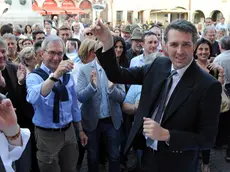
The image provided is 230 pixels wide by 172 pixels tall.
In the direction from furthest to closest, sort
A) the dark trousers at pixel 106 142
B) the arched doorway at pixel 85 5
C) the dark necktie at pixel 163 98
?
the arched doorway at pixel 85 5 → the dark trousers at pixel 106 142 → the dark necktie at pixel 163 98

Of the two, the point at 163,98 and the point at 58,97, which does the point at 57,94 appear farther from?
the point at 163,98

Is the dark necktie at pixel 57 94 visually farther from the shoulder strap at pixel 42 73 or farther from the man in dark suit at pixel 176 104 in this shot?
the man in dark suit at pixel 176 104

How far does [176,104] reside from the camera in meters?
2.16

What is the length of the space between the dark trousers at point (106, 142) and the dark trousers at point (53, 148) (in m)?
0.54

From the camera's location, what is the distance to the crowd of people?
7.07ft

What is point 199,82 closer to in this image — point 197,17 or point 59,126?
point 59,126

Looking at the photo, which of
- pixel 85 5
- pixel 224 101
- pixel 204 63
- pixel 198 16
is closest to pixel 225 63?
pixel 204 63

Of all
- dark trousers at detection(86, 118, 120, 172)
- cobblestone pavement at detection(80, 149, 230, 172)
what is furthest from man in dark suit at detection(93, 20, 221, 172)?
cobblestone pavement at detection(80, 149, 230, 172)

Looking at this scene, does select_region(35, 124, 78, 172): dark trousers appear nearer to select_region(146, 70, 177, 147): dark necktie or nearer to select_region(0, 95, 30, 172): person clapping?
select_region(0, 95, 30, 172): person clapping

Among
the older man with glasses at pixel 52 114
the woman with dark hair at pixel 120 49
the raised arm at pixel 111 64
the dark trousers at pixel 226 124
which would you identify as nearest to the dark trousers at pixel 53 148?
the older man with glasses at pixel 52 114

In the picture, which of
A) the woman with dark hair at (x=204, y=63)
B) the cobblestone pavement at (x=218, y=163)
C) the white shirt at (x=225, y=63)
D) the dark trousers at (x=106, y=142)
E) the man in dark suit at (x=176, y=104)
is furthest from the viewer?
the white shirt at (x=225, y=63)

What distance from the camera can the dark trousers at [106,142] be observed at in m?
4.04

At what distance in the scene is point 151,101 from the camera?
7.59ft

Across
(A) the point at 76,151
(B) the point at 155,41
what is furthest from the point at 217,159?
(A) the point at 76,151
